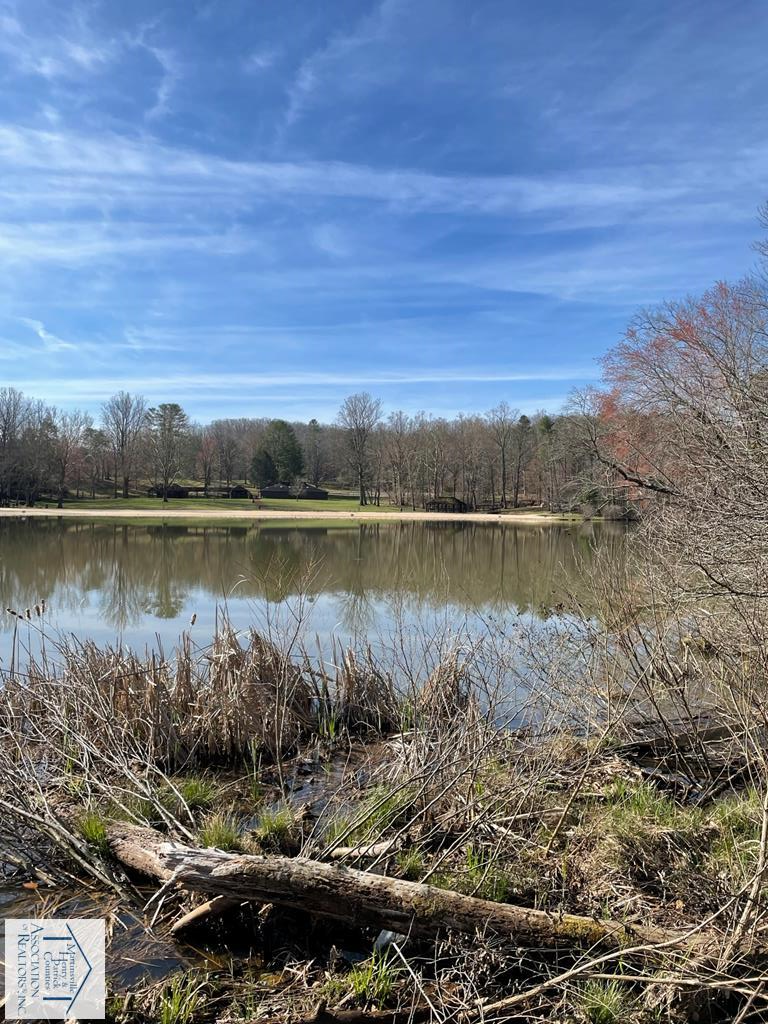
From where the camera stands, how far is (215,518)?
5794cm

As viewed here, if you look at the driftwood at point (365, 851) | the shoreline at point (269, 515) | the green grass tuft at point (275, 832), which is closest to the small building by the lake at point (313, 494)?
the shoreline at point (269, 515)

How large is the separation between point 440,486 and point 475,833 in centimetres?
Answer: 6993

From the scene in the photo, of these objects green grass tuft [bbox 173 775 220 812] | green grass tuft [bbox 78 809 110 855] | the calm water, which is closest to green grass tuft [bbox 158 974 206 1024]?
green grass tuft [bbox 78 809 110 855]

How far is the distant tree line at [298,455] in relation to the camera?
220ft

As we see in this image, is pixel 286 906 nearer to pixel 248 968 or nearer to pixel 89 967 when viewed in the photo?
pixel 248 968

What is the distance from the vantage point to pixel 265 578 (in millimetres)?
8508

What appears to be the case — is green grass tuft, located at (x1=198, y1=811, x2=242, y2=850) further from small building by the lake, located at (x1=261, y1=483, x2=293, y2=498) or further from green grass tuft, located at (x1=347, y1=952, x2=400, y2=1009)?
small building by the lake, located at (x1=261, y1=483, x2=293, y2=498)

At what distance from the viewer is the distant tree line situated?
66938mm

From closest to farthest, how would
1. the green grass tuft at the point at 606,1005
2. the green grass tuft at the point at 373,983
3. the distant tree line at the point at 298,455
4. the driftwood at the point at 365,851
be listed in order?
the green grass tuft at the point at 606,1005 < the green grass tuft at the point at 373,983 < the driftwood at the point at 365,851 < the distant tree line at the point at 298,455

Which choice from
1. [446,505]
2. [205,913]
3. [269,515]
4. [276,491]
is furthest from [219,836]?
[276,491]

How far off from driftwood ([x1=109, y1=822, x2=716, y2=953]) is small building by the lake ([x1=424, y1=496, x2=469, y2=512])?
68012 millimetres

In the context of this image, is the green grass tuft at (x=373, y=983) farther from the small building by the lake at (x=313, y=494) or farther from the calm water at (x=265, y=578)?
the small building by the lake at (x=313, y=494)

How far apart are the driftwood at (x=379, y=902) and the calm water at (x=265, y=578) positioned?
309cm

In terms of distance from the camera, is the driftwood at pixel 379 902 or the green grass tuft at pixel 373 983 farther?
the driftwood at pixel 379 902
